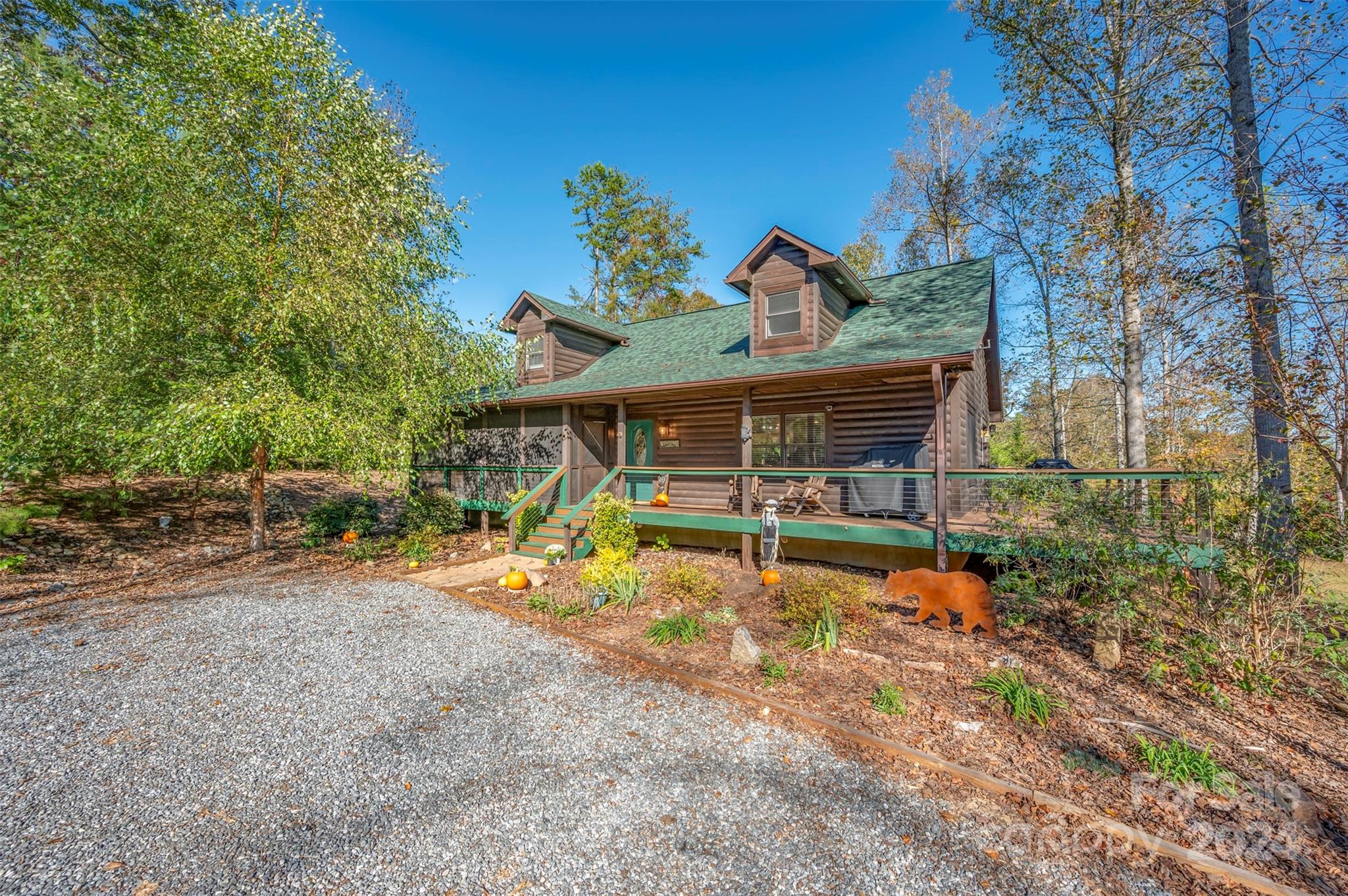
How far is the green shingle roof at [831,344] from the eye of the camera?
28.0ft

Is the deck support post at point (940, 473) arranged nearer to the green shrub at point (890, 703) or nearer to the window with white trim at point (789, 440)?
the green shrub at point (890, 703)

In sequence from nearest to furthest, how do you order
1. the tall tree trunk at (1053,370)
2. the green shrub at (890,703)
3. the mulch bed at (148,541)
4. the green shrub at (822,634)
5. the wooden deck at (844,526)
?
1. the green shrub at (890,703)
2. the green shrub at (822,634)
3. the wooden deck at (844,526)
4. the mulch bed at (148,541)
5. the tall tree trunk at (1053,370)

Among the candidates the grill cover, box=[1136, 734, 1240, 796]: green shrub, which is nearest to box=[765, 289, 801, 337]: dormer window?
the grill cover

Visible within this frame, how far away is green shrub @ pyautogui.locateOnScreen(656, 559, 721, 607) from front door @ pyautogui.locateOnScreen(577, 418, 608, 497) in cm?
532

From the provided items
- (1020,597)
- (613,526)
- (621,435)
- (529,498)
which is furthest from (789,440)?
(529,498)

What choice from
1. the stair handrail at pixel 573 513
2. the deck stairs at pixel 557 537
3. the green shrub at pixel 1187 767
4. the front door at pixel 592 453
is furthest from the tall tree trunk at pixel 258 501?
the green shrub at pixel 1187 767

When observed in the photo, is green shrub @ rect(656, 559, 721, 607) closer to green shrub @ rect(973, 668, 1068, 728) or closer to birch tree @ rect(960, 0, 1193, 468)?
green shrub @ rect(973, 668, 1068, 728)

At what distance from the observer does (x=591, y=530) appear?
9836 mm

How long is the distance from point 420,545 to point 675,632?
22.2 ft

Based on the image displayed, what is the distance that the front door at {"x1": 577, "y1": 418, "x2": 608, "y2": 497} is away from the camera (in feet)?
40.1

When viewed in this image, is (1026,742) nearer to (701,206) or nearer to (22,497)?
(22,497)

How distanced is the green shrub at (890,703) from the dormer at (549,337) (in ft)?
36.4

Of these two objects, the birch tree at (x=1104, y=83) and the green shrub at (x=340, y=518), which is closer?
the birch tree at (x=1104, y=83)

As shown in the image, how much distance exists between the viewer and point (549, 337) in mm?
13391
